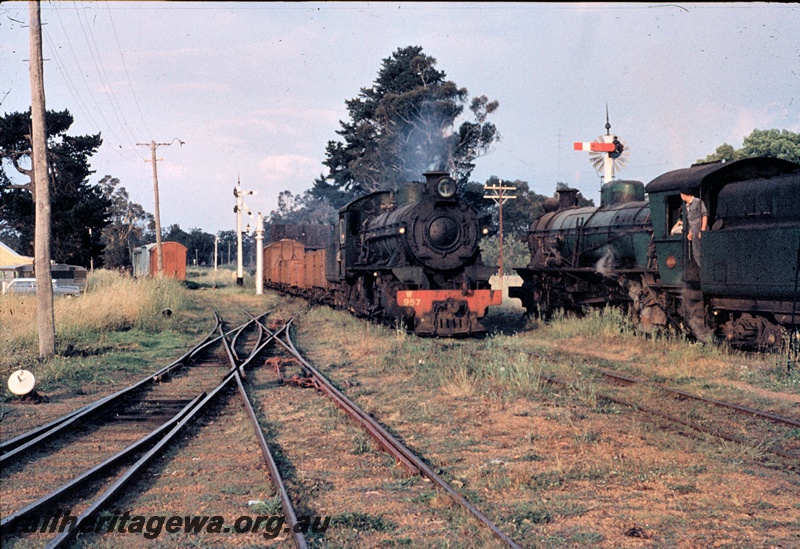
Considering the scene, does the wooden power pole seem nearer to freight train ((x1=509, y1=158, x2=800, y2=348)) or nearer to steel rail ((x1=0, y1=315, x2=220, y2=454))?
steel rail ((x1=0, y1=315, x2=220, y2=454))

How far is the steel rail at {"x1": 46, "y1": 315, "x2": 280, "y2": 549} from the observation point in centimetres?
434

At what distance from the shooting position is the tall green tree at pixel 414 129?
4294cm

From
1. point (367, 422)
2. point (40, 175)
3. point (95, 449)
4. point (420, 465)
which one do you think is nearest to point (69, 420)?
point (95, 449)

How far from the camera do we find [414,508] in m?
5.13

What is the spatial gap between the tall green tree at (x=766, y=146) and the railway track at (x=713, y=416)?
107 feet

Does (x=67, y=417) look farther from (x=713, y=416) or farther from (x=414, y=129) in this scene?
(x=414, y=129)

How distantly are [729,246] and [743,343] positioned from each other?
1668 millimetres

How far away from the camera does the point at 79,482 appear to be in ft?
18.1

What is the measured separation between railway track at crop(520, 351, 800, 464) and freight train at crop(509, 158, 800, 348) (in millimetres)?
2526

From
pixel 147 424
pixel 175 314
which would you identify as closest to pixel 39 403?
pixel 147 424

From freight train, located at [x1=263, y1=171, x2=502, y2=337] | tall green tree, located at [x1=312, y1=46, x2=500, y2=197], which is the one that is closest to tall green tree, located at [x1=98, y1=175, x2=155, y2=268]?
tall green tree, located at [x1=312, y1=46, x2=500, y2=197]

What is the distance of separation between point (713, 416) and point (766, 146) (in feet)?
121

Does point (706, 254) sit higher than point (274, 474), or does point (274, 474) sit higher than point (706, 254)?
point (706, 254)

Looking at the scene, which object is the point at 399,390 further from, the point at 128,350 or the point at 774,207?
the point at 128,350
